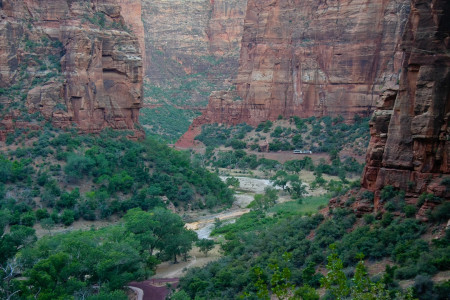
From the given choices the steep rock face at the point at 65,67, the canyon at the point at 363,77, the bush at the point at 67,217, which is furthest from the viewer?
the steep rock face at the point at 65,67

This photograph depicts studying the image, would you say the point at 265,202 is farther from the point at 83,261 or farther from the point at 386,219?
the point at 386,219

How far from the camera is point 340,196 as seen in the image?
97.5ft

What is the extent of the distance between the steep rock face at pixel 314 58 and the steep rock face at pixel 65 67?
113 ft

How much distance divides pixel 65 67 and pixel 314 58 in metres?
44.4

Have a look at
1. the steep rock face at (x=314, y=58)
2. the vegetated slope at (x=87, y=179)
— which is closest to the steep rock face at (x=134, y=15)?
the steep rock face at (x=314, y=58)

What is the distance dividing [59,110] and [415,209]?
124ft

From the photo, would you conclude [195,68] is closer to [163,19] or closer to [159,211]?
[163,19]

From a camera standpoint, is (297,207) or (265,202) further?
(265,202)

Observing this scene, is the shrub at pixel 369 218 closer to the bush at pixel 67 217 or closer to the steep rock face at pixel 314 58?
the bush at pixel 67 217

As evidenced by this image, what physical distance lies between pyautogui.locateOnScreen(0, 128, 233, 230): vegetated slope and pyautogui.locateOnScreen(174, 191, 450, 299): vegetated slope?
57.7 ft

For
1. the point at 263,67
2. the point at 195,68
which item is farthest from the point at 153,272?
the point at 195,68

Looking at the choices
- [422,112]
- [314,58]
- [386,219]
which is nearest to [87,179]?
[386,219]

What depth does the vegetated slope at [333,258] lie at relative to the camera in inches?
739

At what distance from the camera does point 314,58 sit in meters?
87.1
